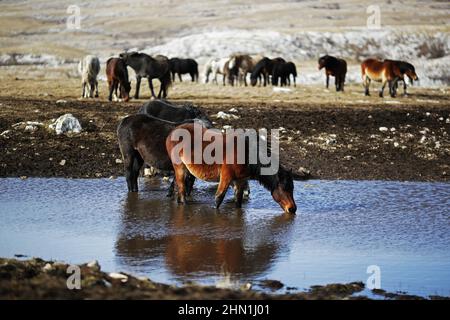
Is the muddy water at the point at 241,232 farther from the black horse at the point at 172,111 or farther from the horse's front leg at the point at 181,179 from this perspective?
the black horse at the point at 172,111

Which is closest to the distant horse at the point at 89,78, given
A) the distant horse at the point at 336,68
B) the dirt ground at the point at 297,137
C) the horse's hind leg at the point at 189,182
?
the dirt ground at the point at 297,137

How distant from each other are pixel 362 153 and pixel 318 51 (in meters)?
35.0

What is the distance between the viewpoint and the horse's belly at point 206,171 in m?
10.5

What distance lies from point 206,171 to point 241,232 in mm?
1393

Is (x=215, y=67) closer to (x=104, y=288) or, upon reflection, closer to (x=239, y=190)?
(x=239, y=190)

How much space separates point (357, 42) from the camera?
51.9 metres

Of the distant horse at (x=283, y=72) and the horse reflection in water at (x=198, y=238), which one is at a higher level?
the distant horse at (x=283, y=72)

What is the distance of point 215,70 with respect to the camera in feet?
136

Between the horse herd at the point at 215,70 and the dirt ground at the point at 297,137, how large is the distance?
1.31m

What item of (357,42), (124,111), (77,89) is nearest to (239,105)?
(124,111)

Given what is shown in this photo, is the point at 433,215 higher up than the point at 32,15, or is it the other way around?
the point at 32,15

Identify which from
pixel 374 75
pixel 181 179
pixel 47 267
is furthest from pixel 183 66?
pixel 47 267

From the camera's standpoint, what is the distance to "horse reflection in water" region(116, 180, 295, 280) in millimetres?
7863

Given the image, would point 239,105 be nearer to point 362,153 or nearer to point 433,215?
point 362,153
